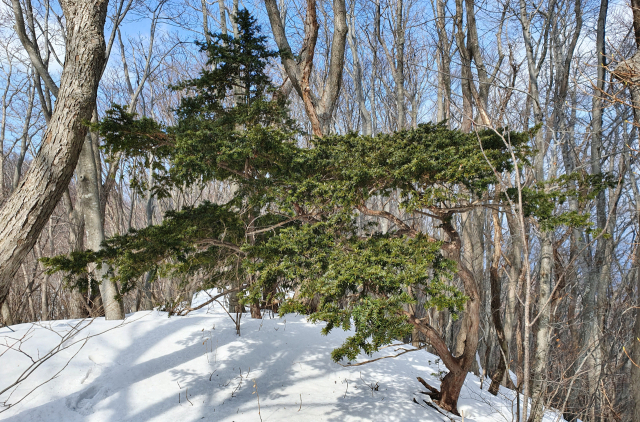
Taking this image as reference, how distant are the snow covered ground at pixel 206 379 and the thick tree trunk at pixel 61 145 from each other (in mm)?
1178

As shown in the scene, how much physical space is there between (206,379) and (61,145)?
3614 millimetres

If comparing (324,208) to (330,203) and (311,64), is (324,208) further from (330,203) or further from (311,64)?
(311,64)

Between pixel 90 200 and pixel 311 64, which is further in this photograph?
pixel 311 64

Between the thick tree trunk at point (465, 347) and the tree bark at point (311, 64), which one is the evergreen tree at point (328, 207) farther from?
the tree bark at point (311, 64)

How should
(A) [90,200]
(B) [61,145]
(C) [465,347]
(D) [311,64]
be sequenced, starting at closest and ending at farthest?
(B) [61,145] < (C) [465,347] < (A) [90,200] < (D) [311,64]

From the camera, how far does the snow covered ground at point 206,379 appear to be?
15.1 feet

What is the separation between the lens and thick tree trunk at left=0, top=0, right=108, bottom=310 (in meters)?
3.51

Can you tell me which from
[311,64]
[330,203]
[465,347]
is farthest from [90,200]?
[465,347]

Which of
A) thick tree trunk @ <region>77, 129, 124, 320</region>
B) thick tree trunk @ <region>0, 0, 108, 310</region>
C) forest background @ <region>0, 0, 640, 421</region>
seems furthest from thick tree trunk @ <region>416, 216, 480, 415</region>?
thick tree trunk @ <region>77, 129, 124, 320</region>

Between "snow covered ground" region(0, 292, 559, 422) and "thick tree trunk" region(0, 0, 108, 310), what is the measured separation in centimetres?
118

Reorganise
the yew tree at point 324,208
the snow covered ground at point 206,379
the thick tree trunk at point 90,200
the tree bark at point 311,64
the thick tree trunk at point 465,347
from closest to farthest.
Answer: the yew tree at point 324,208, the snow covered ground at point 206,379, the thick tree trunk at point 465,347, the thick tree trunk at point 90,200, the tree bark at point 311,64

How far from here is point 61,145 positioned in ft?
12.6

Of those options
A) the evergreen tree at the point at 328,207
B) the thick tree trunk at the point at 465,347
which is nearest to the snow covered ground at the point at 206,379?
the thick tree trunk at the point at 465,347

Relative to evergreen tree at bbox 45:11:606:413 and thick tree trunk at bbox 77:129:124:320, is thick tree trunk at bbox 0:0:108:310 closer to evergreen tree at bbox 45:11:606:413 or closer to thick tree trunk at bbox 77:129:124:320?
evergreen tree at bbox 45:11:606:413
